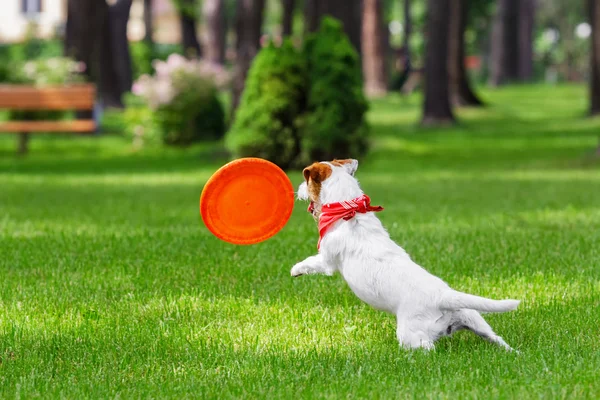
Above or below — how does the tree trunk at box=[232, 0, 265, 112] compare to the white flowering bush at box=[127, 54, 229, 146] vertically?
above

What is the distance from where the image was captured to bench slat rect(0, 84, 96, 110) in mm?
21109

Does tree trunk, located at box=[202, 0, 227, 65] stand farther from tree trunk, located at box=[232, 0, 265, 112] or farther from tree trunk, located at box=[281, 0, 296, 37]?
tree trunk, located at box=[232, 0, 265, 112]

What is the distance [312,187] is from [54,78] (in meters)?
18.8

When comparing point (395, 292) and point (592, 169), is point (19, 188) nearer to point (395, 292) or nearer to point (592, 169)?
point (592, 169)

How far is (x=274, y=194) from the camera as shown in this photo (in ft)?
22.4

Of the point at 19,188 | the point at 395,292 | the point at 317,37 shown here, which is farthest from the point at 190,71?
the point at 395,292

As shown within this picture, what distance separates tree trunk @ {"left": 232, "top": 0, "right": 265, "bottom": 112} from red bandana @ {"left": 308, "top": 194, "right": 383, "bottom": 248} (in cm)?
1528

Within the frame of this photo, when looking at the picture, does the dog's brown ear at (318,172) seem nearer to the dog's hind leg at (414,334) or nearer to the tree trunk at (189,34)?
the dog's hind leg at (414,334)

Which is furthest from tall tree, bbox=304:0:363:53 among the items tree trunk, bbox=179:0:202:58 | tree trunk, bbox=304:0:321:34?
tree trunk, bbox=179:0:202:58

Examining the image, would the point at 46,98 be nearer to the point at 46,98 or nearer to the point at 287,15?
the point at 46,98

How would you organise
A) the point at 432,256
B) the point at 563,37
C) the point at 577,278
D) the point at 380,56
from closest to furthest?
the point at 577,278 < the point at 432,256 < the point at 380,56 < the point at 563,37

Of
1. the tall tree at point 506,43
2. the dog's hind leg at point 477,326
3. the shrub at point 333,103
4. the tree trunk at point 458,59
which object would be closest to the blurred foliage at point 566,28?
the tall tree at point 506,43

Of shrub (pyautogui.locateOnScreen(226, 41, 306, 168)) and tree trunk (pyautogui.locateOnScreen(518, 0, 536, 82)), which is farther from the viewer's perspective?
tree trunk (pyautogui.locateOnScreen(518, 0, 536, 82))

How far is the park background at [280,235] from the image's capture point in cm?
528
